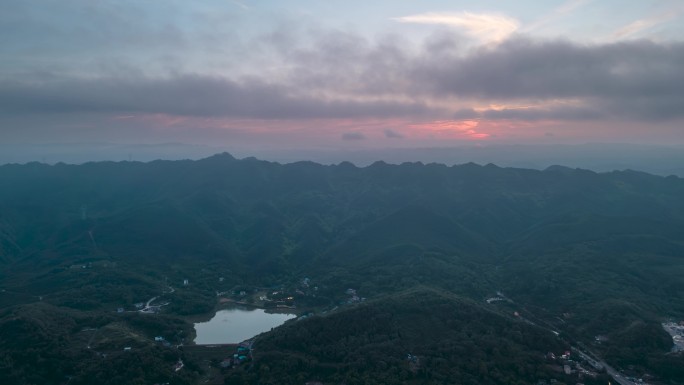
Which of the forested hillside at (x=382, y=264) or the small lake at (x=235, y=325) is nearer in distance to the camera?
the forested hillside at (x=382, y=264)

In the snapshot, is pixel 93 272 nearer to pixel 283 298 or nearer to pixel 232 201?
pixel 283 298

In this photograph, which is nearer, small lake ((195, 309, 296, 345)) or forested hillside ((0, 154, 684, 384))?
forested hillside ((0, 154, 684, 384))

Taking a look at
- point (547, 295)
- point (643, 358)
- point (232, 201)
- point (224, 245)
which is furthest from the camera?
point (232, 201)

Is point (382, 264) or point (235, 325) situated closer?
point (235, 325)

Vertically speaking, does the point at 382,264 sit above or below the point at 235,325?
above

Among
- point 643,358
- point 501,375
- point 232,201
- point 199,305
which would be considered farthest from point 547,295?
point 232,201

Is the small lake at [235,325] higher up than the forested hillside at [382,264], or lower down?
lower down

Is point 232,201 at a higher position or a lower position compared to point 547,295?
higher

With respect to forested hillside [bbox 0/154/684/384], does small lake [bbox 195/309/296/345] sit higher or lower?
lower
